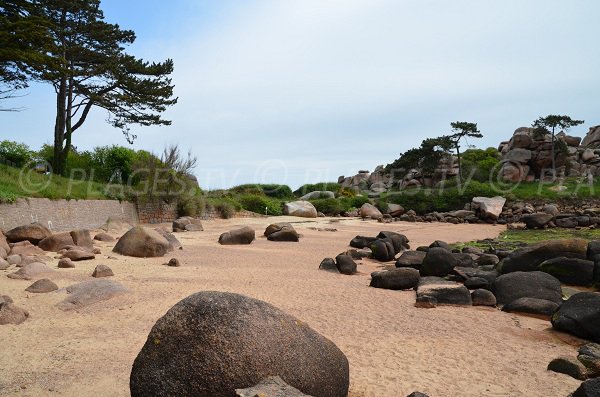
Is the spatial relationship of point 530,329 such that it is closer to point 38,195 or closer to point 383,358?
point 383,358

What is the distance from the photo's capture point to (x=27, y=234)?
14406 mm

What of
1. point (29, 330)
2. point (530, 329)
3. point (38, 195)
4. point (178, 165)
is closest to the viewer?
point (29, 330)

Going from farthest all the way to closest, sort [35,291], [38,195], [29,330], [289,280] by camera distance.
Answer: [38,195], [289,280], [35,291], [29,330]

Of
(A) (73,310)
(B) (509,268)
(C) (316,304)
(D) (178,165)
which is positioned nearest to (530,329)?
(C) (316,304)

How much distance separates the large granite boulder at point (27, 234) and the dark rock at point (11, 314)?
327 inches

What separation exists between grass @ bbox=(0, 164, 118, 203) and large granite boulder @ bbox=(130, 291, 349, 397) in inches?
619

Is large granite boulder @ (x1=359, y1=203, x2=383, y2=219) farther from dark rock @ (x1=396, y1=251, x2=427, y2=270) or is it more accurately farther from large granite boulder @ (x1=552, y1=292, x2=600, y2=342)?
large granite boulder @ (x1=552, y1=292, x2=600, y2=342)

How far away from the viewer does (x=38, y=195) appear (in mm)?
18844

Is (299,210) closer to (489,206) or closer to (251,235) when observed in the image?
(489,206)

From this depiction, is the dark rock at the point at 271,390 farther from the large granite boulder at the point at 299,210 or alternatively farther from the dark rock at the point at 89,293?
the large granite boulder at the point at 299,210

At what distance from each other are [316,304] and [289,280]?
8.34 feet

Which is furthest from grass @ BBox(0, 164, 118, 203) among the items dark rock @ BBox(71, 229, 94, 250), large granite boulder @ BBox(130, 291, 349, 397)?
large granite boulder @ BBox(130, 291, 349, 397)

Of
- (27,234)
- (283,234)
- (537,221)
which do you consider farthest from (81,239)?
(537,221)

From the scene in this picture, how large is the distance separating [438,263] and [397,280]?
2.16m
